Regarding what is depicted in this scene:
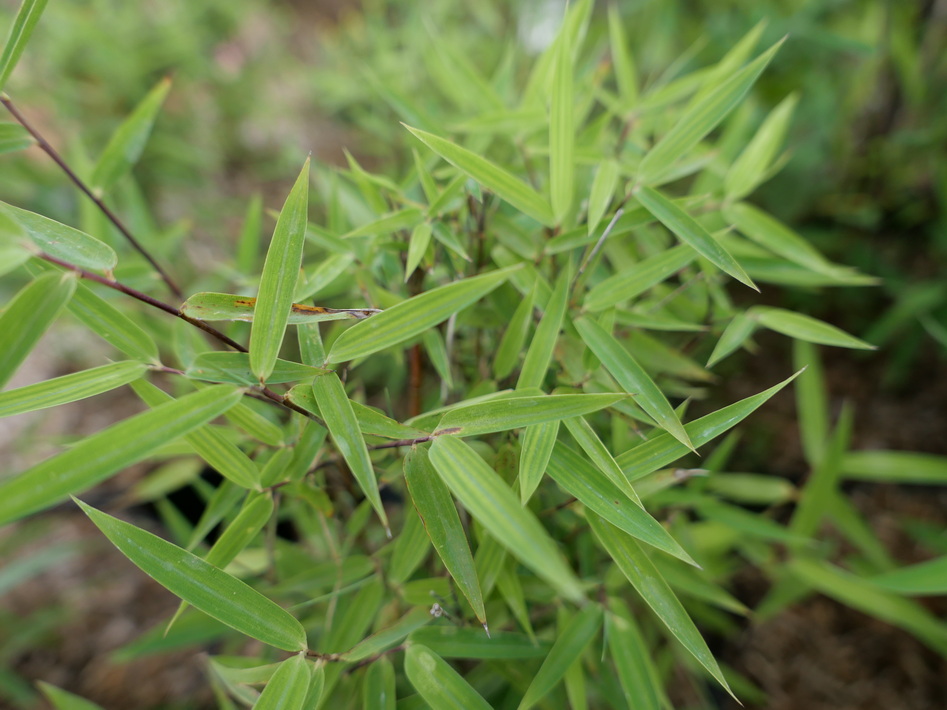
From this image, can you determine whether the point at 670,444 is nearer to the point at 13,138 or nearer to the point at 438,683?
the point at 438,683

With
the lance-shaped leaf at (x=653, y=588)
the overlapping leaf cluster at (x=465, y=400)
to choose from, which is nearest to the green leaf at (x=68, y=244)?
the overlapping leaf cluster at (x=465, y=400)

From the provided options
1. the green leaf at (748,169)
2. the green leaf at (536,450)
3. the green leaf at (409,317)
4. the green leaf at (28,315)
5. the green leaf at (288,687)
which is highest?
the green leaf at (748,169)

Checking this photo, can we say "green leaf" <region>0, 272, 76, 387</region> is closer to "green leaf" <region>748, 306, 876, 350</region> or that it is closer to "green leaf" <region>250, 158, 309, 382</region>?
"green leaf" <region>250, 158, 309, 382</region>

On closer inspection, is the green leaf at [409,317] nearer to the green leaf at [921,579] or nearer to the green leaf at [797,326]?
the green leaf at [797,326]

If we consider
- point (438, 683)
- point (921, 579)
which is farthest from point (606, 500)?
point (921, 579)

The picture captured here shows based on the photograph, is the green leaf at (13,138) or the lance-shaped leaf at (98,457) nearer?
the lance-shaped leaf at (98,457)

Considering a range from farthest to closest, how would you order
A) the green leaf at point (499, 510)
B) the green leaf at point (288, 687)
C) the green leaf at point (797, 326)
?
the green leaf at point (797, 326) → the green leaf at point (288, 687) → the green leaf at point (499, 510)

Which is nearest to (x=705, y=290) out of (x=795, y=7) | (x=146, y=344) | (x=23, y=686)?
(x=146, y=344)
